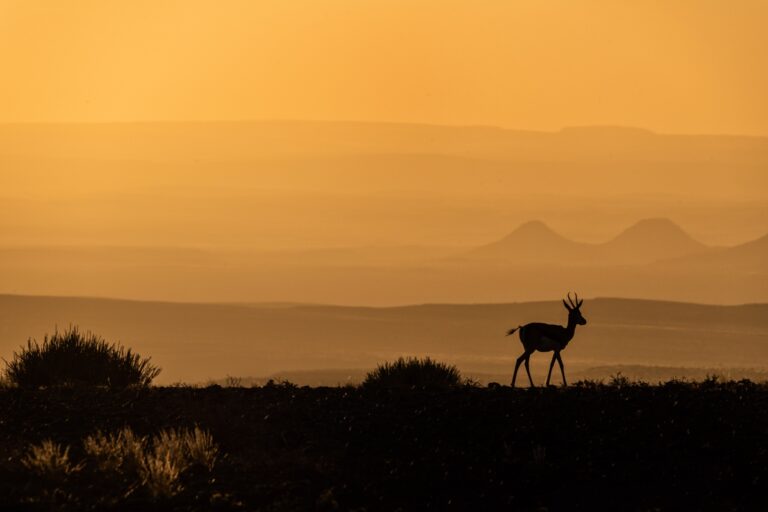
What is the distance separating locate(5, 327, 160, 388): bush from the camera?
26938mm

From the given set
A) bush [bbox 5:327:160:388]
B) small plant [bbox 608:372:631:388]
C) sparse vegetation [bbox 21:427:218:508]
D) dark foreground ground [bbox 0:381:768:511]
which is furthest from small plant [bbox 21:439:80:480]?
small plant [bbox 608:372:631:388]

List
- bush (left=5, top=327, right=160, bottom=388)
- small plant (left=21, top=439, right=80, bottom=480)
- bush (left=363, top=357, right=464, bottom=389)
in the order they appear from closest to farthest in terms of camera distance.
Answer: small plant (left=21, top=439, right=80, bottom=480), bush (left=363, top=357, right=464, bottom=389), bush (left=5, top=327, right=160, bottom=388)

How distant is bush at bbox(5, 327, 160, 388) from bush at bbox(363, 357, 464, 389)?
3530 mm

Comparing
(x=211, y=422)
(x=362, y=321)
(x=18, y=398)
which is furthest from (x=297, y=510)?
(x=362, y=321)

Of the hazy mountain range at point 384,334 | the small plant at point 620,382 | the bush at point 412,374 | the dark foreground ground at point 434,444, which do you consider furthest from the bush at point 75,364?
the hazy mountain range at point 384,334

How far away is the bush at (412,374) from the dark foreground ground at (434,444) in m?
1.95

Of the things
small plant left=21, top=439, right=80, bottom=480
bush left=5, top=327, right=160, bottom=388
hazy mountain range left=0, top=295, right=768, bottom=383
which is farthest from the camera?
hazy mountain range left=0, top=295, right=768, bottom=383

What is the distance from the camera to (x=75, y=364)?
27219 millimetres

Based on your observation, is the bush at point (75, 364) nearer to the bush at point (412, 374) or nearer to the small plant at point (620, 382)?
the bush at point (412, 374)

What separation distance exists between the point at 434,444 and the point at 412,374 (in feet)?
19.8

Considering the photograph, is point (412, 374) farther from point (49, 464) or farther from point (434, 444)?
point (49, 464)

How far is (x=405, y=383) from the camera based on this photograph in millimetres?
26609

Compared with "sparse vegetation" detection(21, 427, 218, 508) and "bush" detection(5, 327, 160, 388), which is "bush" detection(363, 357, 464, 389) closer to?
"bush" detection(5, 327, 160, 388)

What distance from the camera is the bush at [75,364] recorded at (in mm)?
26938
